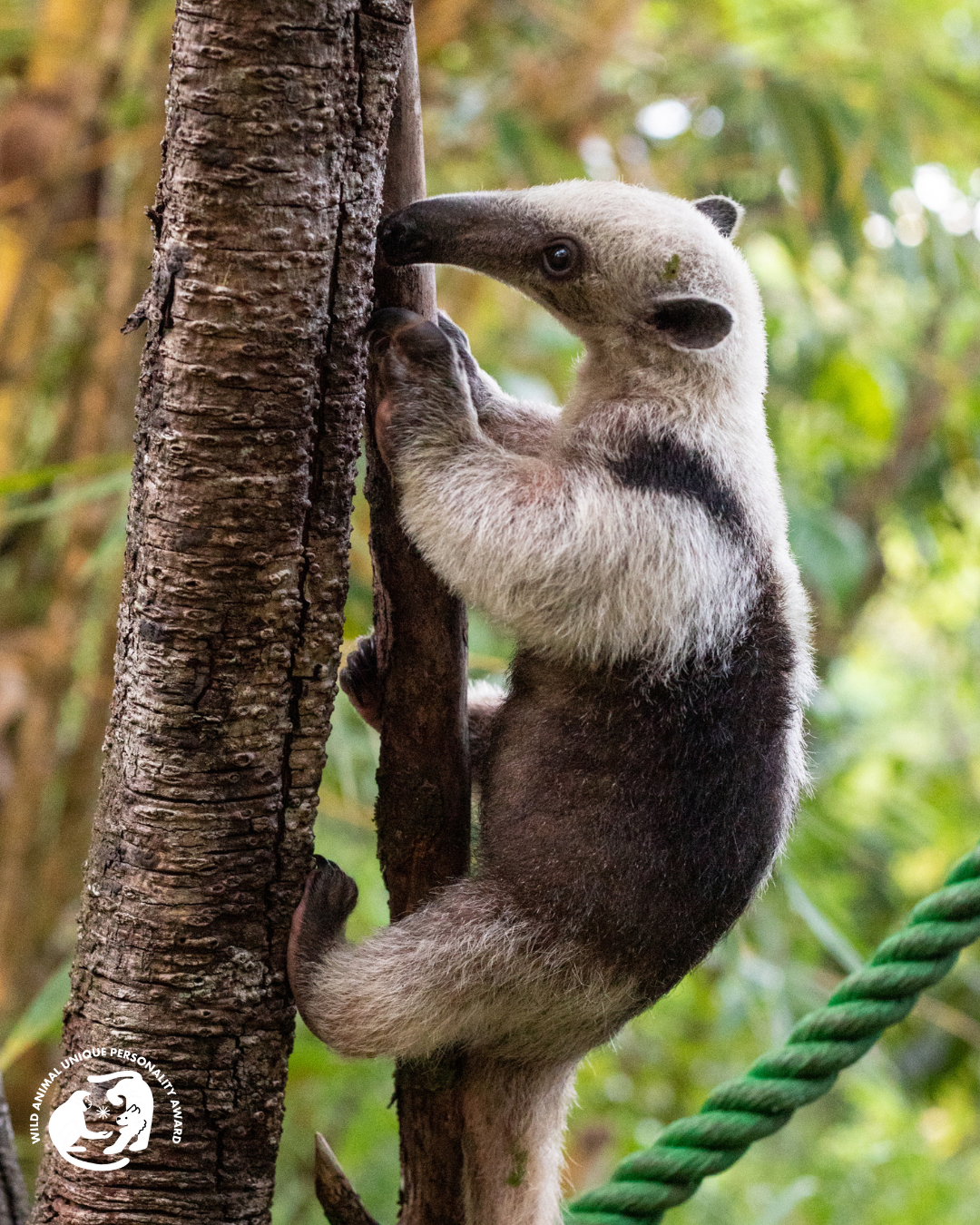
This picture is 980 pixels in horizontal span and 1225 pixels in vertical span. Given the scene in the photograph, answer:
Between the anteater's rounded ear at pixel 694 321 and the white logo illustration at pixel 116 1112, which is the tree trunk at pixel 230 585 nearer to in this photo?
the white logo illustration at pixel 116 1112

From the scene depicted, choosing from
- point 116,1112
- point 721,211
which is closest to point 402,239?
point 721,211

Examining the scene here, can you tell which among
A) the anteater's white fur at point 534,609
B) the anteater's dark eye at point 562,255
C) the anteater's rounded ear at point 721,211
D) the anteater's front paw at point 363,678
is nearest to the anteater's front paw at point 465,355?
the anteater's white fur at point 534,609

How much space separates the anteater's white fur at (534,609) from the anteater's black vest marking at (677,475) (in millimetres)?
22

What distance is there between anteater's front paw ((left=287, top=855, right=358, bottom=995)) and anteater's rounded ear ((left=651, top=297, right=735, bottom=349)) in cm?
114

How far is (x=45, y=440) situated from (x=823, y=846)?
3064mm

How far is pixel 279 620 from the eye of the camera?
1.53 m

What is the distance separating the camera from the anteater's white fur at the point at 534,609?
77.0 inches

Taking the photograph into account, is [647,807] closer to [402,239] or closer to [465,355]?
[465,355]

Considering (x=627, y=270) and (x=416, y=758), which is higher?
(x=627, y=270)

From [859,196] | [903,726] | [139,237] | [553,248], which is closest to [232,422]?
[553,248]

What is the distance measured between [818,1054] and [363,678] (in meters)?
0.99

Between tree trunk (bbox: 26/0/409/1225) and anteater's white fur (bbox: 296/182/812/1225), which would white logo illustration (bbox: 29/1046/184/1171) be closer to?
tree trunk (bbox: 26/0/409/1225)

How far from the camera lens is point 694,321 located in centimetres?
229

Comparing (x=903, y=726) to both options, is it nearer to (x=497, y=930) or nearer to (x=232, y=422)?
(x=497, y=930)
